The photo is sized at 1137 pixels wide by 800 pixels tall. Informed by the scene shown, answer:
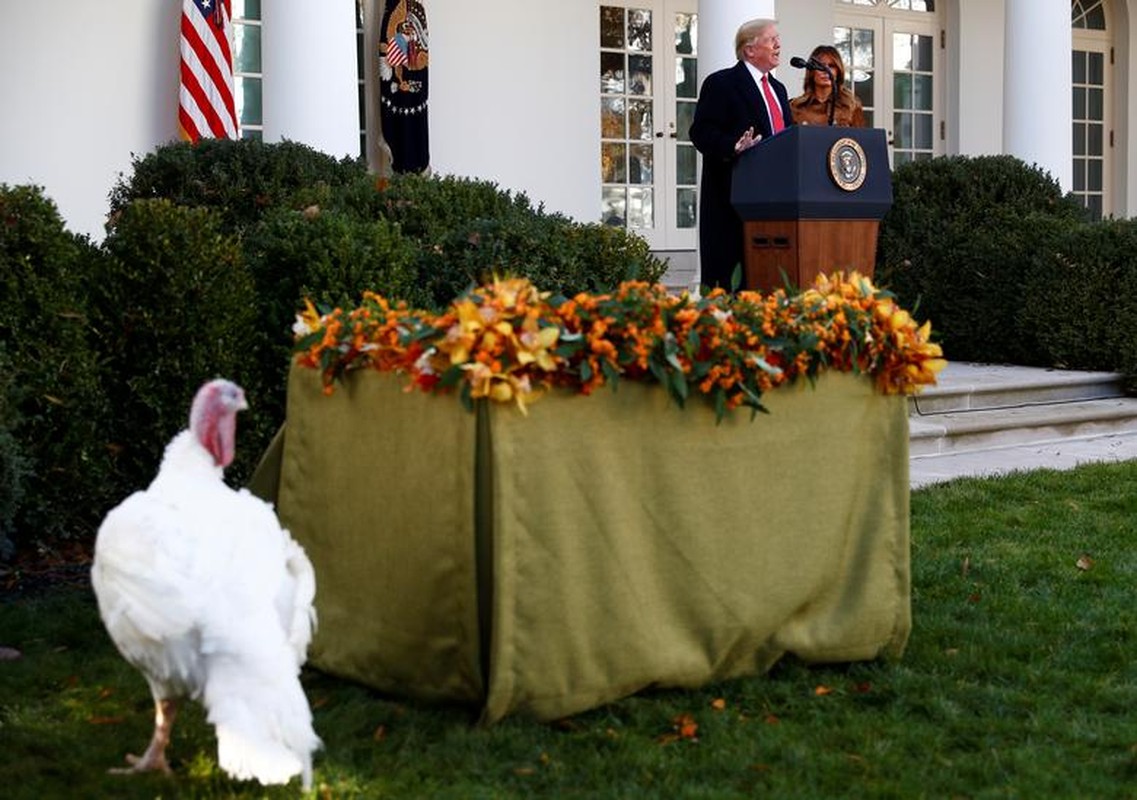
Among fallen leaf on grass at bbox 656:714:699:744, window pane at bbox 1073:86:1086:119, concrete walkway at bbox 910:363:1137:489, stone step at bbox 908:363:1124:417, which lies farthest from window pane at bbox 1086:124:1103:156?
fallen leaf on grass at bbox 656:714:699:744

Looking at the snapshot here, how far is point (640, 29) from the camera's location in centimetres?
1572

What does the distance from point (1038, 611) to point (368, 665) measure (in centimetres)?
265

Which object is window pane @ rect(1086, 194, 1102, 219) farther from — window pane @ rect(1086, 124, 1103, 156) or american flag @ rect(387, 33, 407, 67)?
american flag @ rect(387, 33, 407, 67)

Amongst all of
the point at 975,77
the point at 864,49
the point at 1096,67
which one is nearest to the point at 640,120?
the point at 864,49

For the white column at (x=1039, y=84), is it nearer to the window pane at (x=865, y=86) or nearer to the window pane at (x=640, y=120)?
the window pane at (x=865, y=86)

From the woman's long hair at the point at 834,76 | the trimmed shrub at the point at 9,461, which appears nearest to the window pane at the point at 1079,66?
the woman's long hair at the point at 834,76

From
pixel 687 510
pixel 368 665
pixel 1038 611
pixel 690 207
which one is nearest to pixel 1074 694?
pixel 1038 611

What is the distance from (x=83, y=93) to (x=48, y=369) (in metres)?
6.11

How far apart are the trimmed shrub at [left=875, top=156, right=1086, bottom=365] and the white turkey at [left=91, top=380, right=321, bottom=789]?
9.18 meters

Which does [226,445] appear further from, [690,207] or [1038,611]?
[690,207]

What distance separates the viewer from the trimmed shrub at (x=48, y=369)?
6.62m

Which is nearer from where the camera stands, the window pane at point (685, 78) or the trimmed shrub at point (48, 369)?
the trimmed shrub at point (48, 369)

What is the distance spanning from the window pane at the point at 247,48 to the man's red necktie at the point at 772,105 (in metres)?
5.70

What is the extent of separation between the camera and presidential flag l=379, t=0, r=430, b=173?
13578 mm
